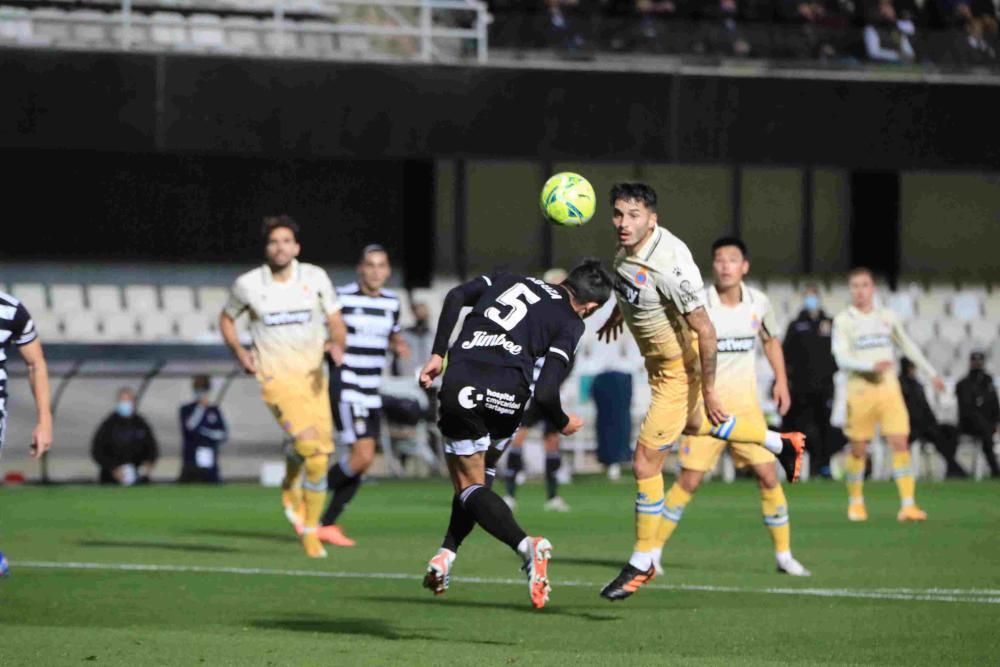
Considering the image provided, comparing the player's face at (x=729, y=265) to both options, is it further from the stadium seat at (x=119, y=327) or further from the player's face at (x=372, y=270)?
the stadium seat at (x=119, y=327)

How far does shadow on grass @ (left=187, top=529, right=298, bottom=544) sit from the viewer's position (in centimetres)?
1522

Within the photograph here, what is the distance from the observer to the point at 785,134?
92.9ft

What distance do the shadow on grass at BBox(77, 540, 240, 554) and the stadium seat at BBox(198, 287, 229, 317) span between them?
1472cm

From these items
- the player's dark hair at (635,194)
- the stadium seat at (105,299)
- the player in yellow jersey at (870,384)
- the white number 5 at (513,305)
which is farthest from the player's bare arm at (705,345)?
the stadium seat at (105,299)

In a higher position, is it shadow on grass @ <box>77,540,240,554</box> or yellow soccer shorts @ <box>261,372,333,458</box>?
yellow soccer shorts @ <box>261,372,333,458</box>

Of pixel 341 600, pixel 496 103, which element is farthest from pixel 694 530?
pixel 496 103

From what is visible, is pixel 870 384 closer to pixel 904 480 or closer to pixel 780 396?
pixel 904 480

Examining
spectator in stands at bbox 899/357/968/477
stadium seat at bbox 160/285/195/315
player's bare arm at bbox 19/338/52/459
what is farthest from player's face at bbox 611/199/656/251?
stadium seat at bbox 160/285/195/315

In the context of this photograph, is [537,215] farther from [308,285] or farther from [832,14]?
[308,285]

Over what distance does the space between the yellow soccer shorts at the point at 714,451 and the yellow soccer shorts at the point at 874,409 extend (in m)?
5.24

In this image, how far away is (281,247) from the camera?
13680 mm

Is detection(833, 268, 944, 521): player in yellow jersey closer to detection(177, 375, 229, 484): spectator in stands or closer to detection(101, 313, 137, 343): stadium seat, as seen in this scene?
detection(177, 375, 229, 484): spectator in stands

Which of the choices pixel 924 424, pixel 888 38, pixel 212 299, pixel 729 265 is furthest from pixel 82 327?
pixel 729 265

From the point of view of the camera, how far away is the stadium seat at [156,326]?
28.6 metres
